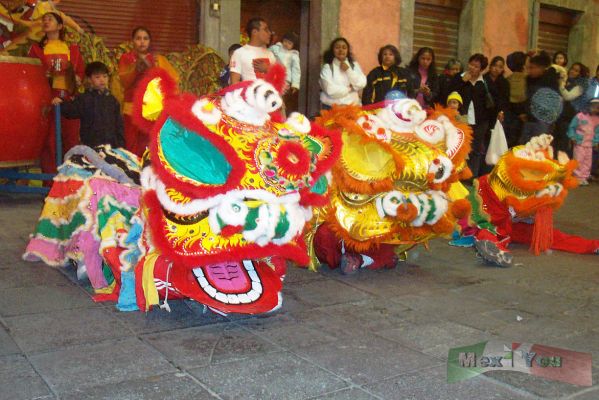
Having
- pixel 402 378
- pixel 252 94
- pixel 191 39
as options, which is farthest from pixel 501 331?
pixel 191 39

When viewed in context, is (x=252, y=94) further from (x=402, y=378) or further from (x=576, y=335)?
(x=576, y=335)

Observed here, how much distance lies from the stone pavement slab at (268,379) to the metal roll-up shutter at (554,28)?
36.9ft

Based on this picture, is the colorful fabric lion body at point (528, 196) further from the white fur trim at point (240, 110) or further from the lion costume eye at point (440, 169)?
the white fur trim at point (240, 110)

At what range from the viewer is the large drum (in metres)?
5.57

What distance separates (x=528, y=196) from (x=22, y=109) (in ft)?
13.0

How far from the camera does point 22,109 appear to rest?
5711 mm

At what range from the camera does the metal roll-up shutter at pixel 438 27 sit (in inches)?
422

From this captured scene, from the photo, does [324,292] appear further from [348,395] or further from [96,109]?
[96,109]

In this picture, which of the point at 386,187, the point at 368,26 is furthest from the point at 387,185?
the point at 368,26

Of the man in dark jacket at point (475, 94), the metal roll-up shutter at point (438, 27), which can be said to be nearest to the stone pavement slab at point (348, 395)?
the man in dark jacket at point (475, 94)

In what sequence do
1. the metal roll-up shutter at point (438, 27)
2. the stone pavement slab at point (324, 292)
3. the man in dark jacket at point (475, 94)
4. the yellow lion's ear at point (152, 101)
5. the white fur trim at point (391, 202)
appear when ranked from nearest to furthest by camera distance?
the yellow lion's ear at point (152, 101) < the stone pavement slab at point (324, 292) < the white fur trim at point (391, 202) < the man in dark jacket at point (475, 94) < the metal roll-up shutter at point (438, 27)

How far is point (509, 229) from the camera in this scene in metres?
4.88

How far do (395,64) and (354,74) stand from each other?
1.53ft

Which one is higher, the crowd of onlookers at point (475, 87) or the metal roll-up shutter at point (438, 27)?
the metal roll-up shutter at point (438, 27)
